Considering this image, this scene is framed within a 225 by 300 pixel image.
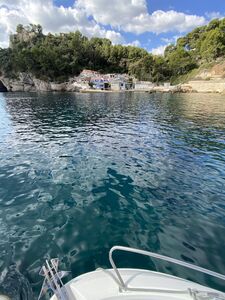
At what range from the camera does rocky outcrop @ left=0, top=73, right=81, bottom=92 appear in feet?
317

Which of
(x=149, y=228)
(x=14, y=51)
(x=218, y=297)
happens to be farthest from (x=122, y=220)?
(x=14, y=51)

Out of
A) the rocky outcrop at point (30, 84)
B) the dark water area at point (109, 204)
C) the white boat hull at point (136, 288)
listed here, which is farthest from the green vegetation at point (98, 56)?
the white boat hull at point (136, 288)

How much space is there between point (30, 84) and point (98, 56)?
42943 mm

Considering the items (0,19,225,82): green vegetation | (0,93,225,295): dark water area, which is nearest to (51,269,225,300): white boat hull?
(0,93,225,295): dark water area

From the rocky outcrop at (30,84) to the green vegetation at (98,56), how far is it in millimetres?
2762

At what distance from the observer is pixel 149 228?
6059mm

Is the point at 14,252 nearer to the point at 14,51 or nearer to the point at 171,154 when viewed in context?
the point at 171,154

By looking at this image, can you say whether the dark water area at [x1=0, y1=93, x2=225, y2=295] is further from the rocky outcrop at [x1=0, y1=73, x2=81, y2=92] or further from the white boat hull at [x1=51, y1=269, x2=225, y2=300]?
the rocky outcrop at [x1=0, y1=73, x2=81, y2=92]

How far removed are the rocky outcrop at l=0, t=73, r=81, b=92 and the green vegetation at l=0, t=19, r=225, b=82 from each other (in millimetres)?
2762

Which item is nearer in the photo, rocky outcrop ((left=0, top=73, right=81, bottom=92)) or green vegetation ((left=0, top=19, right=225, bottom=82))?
rocky outcrop ((left=0, top=73, right=81, bottom=92))

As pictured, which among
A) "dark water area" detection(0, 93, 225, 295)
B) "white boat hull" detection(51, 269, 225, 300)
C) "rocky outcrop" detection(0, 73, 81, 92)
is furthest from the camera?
"rocky outcrop" detection(0, 73, 81, 92)

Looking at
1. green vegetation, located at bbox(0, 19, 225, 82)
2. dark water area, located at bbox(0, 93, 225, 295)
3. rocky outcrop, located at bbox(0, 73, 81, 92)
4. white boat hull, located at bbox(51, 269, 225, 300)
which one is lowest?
rocky outcrop, located at bbox(0, 73, 81, 92)

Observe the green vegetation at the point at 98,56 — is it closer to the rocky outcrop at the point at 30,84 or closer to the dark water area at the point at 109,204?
the rocky outcrop at the point at 30,84

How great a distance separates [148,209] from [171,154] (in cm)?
593
